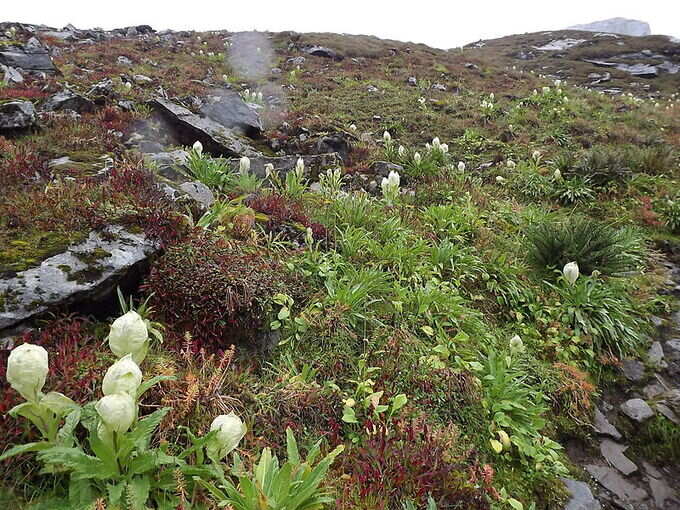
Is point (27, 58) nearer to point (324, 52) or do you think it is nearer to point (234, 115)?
point (234, 115)

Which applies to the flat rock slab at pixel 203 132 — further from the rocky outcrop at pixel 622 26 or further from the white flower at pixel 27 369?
the rocky outcrop at pixel 622 26

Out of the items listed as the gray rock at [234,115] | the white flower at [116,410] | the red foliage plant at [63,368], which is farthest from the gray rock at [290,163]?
the white flower at [116,410]

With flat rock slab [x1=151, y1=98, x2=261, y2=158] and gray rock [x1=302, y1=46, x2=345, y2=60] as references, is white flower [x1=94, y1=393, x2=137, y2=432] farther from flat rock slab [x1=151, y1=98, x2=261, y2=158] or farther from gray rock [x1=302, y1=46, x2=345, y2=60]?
gray rock [x1=302, y1=46, x2=345, y2=60]

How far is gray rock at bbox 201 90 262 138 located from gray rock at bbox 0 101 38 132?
3.65m

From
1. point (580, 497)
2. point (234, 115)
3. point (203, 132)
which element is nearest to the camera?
point (580, 497)

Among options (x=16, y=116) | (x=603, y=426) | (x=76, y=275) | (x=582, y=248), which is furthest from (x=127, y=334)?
(x=16, y=116)

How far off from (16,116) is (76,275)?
5.26 metres

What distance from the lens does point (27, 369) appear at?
1779 millimetres

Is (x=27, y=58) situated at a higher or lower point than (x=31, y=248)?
higher

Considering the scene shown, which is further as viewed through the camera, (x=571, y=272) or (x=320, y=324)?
(x=571, y=272)

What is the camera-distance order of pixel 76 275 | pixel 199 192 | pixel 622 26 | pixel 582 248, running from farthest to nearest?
1. pixel 622 26
2. pixel 582 248
3. pixel 199 192
4. pixel 76 275

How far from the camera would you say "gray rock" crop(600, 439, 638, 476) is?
3445mm

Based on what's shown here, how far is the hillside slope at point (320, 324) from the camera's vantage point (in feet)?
6.64

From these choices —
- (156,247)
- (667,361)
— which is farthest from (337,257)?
(667,361)
